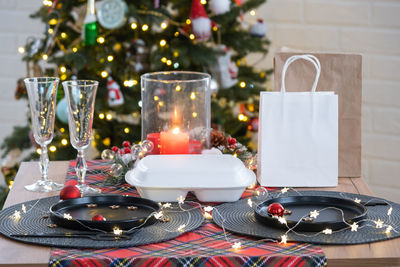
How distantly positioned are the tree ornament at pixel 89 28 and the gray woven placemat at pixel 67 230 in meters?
1.43

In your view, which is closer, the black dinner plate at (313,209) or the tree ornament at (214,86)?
the black dinner plate at (313,209)

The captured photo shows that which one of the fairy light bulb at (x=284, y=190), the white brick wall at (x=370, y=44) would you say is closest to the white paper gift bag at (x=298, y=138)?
the fairy light bulb at (x=284, y=190)

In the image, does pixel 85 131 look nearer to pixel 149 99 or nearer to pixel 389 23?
pixel 149 99

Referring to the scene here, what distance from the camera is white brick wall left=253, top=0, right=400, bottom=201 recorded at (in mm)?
3283

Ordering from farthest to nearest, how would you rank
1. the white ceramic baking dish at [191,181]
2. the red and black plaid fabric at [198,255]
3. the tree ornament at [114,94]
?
the tree ornament at [114,94], the white ceramic baking dish at [191,181], the red and black plaid fabric at [198,255]

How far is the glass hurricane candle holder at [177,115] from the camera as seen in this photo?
161 cm

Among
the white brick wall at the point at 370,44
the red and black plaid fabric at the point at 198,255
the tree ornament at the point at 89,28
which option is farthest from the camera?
the white brick wall at the point at 370,44

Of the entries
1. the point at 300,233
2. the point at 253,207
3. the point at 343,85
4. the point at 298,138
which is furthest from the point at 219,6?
the point at 300,233

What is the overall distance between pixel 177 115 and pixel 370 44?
1944 millimetres

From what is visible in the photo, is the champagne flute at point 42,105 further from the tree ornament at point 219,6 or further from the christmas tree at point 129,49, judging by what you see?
the tree ornament at point 219,6

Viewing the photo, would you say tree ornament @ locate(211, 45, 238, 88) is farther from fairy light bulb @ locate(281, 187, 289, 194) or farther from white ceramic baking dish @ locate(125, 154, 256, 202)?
white ceramic baking dish @ locate(125, 154, 256, 202)

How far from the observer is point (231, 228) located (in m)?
1.21

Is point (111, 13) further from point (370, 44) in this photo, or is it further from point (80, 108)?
point (80, 108)

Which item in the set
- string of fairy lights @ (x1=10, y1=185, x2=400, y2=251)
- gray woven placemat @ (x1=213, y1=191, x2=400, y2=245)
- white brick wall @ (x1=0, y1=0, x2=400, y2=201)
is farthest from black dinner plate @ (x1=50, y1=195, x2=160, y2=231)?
white brick wall @ (x1=0, y1=0, x2=400, y2=201)
